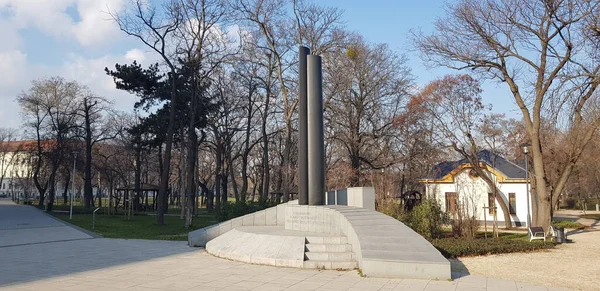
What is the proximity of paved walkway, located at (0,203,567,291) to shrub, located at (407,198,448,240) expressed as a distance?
533cm

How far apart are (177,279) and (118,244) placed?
7.70m

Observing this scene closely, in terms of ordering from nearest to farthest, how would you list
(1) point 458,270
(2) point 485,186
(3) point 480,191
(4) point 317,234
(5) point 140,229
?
(1) point 458,270 → (4) point 317,234 → (5) point 140,229 → (2) point 485,186 → (3) point 480,191

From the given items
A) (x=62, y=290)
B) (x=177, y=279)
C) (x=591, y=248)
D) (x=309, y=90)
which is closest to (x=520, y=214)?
(x=591, y=248)

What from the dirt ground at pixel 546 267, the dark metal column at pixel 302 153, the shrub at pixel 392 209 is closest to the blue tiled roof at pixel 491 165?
the shrub at pixel 392 209

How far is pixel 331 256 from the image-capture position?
10680 millimetres

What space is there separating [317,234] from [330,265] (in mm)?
2098

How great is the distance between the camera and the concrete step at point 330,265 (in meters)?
10.3

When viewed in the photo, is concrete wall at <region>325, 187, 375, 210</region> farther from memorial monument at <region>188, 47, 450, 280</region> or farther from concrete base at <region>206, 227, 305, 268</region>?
concrete base at <region>206, 227, 305, 268</region>

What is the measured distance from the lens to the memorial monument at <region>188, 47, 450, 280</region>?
9422 millimetres

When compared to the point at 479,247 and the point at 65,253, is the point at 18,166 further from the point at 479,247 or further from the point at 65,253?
the point at 479,247

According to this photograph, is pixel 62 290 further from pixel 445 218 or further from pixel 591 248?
pixel 591 248

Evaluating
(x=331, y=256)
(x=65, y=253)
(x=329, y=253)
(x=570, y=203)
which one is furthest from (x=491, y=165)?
(x=570, y=203)

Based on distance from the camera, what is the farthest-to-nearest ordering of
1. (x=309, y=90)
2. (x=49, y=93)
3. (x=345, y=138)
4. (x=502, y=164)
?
(x=49, y=93) → (x=502, y=164) → (x=345, y=138) → (x=309, y=90)

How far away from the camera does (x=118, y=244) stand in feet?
52.3
